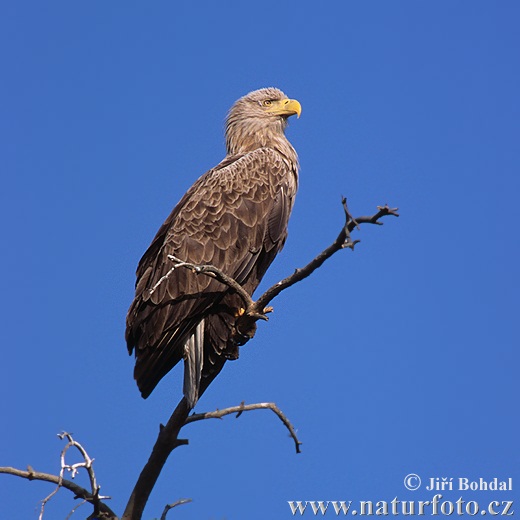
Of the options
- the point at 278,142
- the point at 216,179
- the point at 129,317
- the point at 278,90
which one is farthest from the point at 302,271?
the point at 278,90

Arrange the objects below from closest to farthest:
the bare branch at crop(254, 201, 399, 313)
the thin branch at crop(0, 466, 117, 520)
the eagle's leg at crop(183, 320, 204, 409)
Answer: the bare branch at crop(254, 201, 399, 313) < the thin branch at crop(0, 466, 117, 520) < the eagle's leg at crop(183, 320, 204, 409)

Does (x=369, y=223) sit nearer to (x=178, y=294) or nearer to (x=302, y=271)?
(x=302, y=271)

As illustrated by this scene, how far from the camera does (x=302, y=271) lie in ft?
14.9

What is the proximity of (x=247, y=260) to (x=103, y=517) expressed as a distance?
2320 millimetres

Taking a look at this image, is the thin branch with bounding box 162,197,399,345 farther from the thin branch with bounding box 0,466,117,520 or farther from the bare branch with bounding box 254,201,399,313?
the thin branch with bounding box 0,466,117,520

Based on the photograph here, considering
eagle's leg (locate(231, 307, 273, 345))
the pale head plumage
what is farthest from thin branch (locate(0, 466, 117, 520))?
the pale head plumage

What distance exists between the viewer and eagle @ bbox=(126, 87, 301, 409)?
5898 mm

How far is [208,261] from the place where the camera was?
20.8 feet

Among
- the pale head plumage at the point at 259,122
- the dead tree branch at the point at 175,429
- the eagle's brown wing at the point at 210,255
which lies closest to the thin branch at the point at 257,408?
the dead tree branch at the point at 175,429

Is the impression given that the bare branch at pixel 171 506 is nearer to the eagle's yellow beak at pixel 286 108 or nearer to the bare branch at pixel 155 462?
the bare branch at pixel 155 462

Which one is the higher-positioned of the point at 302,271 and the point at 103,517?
the point at 302,271

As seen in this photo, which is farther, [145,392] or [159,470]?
[145,392]

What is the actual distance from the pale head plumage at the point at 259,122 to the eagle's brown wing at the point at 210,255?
0.42 metres

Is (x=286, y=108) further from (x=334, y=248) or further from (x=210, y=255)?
(x=334, y=248)
